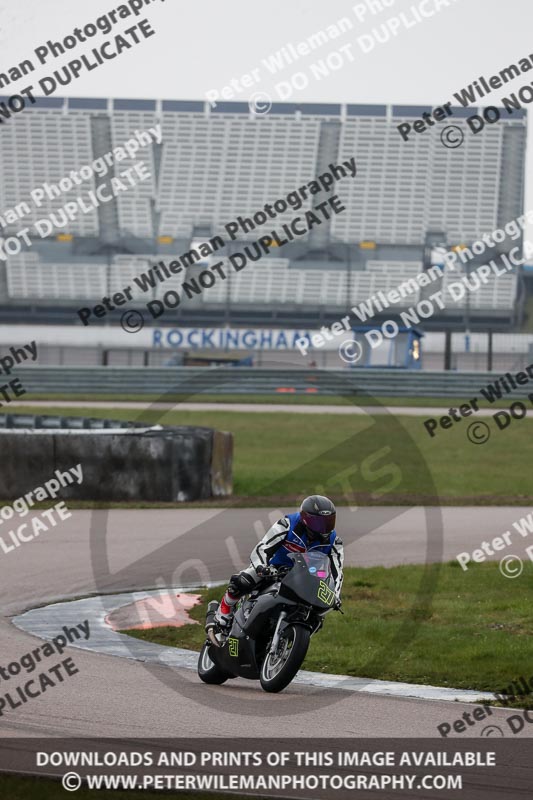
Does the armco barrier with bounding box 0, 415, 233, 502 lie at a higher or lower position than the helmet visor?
lower

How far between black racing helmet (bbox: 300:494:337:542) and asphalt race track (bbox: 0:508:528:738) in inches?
40.3

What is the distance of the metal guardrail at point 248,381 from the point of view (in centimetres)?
3662

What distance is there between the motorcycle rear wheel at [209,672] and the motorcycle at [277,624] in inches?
0.5

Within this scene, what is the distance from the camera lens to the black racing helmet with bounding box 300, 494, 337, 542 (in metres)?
7.92

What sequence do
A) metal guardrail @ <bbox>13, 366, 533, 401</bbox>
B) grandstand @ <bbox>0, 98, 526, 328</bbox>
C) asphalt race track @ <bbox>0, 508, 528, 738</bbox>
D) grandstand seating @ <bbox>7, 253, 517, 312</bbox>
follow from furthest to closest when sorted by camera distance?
grandstand @ <bbox>0, 98, 526, 328</bbox>
grandstand seating @ <bbox>7, 253, 517, 312</bbox>
metal guardrail @ <bbox>13, 366, 533, 401</bbox>
asphalt race track @ <bbox>0, 508, 528, 738</bbox>

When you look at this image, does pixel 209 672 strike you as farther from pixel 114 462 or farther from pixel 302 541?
pixel 114 462

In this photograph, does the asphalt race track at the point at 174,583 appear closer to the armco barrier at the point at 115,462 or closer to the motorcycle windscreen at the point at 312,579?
the motorcycle windscreen at the point at 312,579

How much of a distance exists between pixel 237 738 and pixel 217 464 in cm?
1277

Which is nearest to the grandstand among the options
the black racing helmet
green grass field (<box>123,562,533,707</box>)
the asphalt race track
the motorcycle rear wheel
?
the asphalt race track

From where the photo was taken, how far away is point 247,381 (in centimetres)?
3784

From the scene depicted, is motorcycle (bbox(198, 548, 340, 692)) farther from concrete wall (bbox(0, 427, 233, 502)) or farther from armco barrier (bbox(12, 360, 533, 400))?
armco barrier (bbox(12, 360, 533, 400))

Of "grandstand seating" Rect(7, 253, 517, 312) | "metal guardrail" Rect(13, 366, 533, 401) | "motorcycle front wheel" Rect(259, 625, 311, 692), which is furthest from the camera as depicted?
"grandstand seating" Rect(7, 253, 517, 312)

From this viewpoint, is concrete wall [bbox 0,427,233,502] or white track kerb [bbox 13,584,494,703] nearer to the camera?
white track kerb [bbox 13,584,494,703]

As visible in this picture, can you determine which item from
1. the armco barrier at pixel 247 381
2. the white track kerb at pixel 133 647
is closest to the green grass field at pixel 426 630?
the white track kerb at pixel 133 647
